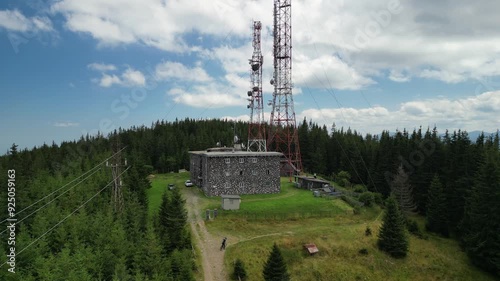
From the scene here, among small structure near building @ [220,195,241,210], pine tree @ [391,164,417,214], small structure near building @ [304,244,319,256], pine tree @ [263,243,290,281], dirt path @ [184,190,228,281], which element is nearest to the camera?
pine tree @ [263,243,290,281]

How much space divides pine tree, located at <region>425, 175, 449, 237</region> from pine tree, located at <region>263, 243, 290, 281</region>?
3065 cm

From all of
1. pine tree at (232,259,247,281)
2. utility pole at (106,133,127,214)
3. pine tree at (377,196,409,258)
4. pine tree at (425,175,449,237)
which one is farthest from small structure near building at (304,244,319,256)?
pine tree at (425,175,449,237)

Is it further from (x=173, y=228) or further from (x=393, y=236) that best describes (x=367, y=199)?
(x=173, y=228)

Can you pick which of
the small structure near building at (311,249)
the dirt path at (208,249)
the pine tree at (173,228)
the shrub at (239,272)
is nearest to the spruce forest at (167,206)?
the pine tree at (173,228)

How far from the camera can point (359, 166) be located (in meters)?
72.2

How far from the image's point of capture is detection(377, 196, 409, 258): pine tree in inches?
1423

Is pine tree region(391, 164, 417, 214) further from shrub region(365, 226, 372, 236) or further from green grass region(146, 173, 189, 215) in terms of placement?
green grass region(146, 173, 189, 215)

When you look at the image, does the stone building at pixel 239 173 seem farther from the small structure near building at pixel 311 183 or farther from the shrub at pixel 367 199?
the shrub at pixel 367 199

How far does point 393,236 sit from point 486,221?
38.4 ft

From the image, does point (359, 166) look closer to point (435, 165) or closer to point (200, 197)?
point (435, 165)

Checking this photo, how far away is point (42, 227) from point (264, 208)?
2297 centimetres

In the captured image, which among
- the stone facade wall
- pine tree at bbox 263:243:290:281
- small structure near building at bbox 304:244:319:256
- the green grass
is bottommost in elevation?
small structure near building at bbox 304:244:319:256

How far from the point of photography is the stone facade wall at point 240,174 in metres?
46.6

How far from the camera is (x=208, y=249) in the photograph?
32500mm
